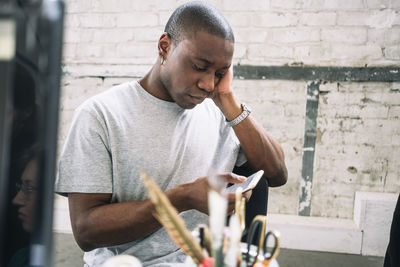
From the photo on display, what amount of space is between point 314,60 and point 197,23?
1379 millimetres

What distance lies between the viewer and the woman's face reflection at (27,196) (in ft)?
1.26

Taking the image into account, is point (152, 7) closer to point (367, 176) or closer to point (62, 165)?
point (62, 165)

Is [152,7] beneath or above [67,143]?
above

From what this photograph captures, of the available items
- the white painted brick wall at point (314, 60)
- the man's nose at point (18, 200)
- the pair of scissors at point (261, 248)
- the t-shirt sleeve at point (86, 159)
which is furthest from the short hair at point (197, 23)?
the white painted brick wall at point (314, 60)

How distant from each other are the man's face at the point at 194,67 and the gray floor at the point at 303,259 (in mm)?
1368

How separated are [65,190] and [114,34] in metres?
1.67

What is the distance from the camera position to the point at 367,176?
2.24 metres

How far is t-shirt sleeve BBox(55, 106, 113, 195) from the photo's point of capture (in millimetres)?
939

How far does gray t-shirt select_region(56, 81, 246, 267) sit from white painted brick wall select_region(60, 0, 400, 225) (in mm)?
1206

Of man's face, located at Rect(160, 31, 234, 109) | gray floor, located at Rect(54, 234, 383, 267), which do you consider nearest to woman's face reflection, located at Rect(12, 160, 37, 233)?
man's face, located at Rect(160, 31, 234, 109)

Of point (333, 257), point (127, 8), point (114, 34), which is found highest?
point (127, 8)

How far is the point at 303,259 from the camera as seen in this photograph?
2.12 meters

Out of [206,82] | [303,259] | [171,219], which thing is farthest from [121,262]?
[303,259]

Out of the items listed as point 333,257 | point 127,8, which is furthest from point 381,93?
point 127,8
